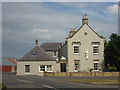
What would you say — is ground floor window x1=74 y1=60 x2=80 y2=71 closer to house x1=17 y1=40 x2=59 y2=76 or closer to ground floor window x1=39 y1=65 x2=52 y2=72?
house x1=17 y1=40 x2=59 y2=76

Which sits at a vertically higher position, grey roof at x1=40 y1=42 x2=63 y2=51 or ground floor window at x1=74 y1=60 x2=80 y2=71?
grey roof at x1=40 y1=42 x2=63 y2=51

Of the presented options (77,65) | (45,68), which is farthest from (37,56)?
(77,65)

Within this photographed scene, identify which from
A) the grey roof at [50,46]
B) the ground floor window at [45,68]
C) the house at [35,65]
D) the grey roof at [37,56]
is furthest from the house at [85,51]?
the grey roof at [50,46]

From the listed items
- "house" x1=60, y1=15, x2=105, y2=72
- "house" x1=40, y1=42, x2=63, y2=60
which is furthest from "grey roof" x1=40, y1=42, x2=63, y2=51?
"house" x1=60, y1=15, x2=105, y2=72

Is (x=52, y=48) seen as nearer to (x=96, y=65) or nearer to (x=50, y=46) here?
(x=50, y=46)

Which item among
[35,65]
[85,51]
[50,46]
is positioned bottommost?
[35,65]

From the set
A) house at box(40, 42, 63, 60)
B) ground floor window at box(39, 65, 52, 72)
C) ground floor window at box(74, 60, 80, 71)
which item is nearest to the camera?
ground floor window at box(39, 65, 52, 72)

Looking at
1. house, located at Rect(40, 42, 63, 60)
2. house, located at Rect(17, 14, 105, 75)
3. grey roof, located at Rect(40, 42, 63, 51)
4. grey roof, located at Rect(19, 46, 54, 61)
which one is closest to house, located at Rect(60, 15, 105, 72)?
house, located at Rect(17, 14, 105, 75)

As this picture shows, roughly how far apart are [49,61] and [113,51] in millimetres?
12438

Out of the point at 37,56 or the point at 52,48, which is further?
the point at 52,48

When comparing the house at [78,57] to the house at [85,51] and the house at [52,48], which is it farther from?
the house at [52,48]

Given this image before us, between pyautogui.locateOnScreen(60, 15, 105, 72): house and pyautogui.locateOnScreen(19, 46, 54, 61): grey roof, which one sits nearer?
pyautogui.locateOnScreen(60, 15, 105, 72): house

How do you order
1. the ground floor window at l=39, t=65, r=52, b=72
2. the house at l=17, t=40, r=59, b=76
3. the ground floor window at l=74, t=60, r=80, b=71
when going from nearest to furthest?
1. the house at l=17, t=40, r=59, b=76
2. the ground floor window at l=39, t=65, r=52, b=72
3. the ground floor window at l=74, t=60, r=80, b=71

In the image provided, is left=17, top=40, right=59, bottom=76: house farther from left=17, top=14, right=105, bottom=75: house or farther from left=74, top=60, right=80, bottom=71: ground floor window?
left=74, top=60, right=80, bottom=71: ground floor window
